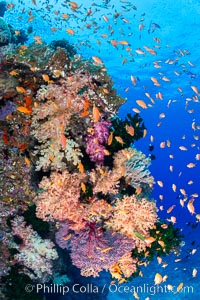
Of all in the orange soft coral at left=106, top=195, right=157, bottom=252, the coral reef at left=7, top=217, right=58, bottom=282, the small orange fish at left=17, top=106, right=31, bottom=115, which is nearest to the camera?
the small orange fish at left=17, top=106, right=31, bottom=115

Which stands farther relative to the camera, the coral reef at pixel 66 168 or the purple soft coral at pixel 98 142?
the purple soft coral at pixel 98 142

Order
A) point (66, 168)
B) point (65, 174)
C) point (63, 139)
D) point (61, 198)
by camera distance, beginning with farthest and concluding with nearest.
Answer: point (66, 168), point (65, 174), point (61, 198), point (63, 139)

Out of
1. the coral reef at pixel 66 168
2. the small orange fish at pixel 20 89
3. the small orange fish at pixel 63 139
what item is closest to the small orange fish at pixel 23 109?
the coral reef at pixel 66 168

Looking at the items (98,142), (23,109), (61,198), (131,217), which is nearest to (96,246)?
(131,217)

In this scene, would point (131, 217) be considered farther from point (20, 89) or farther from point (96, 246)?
point (20, 89)

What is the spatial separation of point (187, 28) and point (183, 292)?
Answer: 21.3 metres

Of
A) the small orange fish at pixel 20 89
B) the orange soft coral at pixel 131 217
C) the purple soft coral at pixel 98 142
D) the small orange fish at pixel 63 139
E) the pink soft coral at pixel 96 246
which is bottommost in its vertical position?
the pink soft coral at pixel 96 246

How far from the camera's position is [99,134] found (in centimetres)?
669

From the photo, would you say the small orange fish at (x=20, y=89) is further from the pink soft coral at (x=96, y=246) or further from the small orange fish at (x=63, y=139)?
the pink soft coral at (x=96, y=246)

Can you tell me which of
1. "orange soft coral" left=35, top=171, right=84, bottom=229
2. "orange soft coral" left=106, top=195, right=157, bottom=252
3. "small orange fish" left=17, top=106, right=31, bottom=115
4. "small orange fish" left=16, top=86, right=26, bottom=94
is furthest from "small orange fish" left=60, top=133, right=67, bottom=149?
"orange soft coral" left=106, top=195, right=157, bottom=252

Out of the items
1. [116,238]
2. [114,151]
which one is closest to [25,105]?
[114,151]

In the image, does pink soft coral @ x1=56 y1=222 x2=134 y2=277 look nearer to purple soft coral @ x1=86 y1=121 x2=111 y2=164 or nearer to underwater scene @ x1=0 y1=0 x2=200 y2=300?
underwater scene @ x1=0 y1=0 x2=200 y2=300

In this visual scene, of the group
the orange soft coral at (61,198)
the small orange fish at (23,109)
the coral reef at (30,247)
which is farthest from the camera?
the coral reef at (30,247)

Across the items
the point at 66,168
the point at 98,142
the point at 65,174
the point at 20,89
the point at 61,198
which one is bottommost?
the point at 61,198
